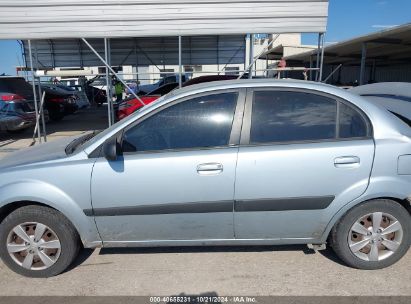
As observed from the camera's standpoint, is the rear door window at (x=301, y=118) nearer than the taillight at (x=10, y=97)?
Yes

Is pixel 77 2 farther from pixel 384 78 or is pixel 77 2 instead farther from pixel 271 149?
pixel 384 78

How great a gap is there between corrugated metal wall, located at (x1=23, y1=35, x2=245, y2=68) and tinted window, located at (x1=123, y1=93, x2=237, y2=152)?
10.1 metres

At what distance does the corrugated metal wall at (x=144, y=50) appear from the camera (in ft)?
41.1

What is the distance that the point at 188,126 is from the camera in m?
2.88

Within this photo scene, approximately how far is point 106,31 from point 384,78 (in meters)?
34.5

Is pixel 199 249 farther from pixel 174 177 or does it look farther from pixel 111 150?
pixel 111 150

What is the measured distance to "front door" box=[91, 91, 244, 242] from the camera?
2736 millimetres

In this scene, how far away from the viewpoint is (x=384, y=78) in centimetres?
3475

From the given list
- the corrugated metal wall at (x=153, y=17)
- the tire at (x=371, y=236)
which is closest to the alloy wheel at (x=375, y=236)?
the tire at (x=371, y=236)

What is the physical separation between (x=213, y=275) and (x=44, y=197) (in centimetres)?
151

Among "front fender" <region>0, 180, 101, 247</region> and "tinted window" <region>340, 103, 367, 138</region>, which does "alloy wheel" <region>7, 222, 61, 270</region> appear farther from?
"tinted window" <region>340, 103, 367, 138</region>

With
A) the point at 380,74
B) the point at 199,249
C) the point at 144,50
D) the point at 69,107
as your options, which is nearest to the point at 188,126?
the point at 199,249

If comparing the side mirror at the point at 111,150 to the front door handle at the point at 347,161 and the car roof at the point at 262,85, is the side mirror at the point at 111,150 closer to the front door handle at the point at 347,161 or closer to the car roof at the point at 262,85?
the car roof at the point at 262,85

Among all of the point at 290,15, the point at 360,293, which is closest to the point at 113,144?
the point at 360,293
